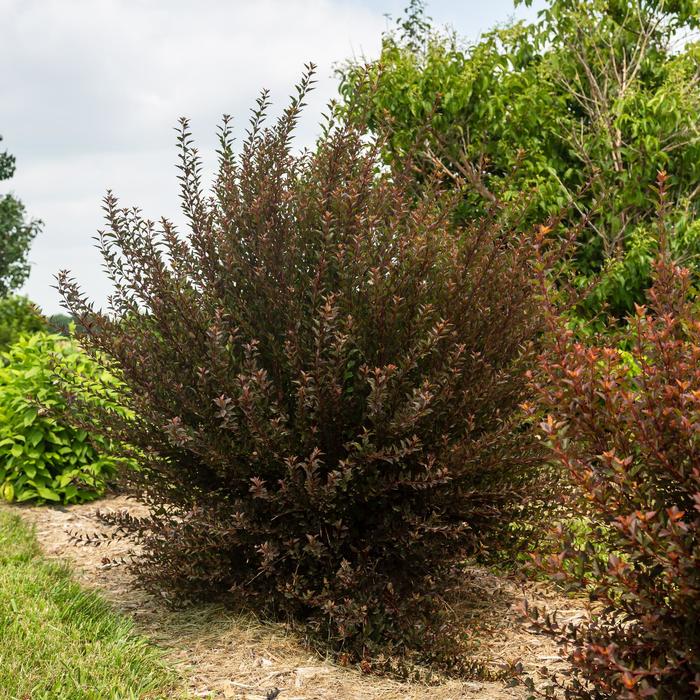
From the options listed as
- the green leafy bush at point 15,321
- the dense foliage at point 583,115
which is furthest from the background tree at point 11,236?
the dense foliage at point 583,115

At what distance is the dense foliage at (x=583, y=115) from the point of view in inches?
344

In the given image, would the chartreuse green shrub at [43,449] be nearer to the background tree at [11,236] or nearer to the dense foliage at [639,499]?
the dense foliage at [639,499]

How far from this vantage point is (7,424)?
26.1 ft

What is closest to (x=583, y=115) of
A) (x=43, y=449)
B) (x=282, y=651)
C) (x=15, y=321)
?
(x=43, y=449)

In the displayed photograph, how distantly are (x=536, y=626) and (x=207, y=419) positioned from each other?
6.84 ft

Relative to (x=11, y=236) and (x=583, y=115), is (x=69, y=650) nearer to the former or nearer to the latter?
(x=583, y=115)

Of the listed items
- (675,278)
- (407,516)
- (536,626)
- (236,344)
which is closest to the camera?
(536,626)

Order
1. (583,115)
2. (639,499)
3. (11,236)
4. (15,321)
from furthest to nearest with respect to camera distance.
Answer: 1. (11,236)
2. (15,321)
3. (583,115)
4. (639,499)

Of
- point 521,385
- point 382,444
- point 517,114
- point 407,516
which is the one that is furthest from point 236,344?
point 517,114

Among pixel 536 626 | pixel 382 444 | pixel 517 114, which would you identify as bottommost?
pixel 536 626

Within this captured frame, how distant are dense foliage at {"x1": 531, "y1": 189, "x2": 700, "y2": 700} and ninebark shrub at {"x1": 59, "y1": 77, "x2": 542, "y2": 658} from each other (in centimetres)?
97

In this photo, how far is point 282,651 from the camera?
4035 millimetres

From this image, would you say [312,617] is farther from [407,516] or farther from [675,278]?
[675,278]

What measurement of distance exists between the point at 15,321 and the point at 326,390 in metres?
→ 13.0
